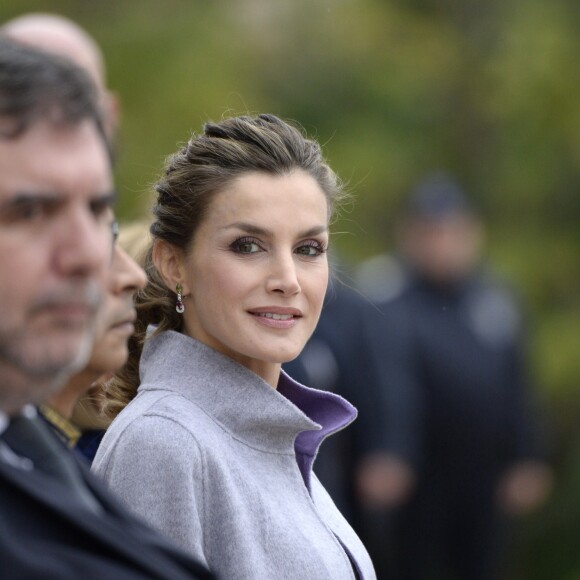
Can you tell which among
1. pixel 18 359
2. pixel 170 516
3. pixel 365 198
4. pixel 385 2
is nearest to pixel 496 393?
pixel 365 198

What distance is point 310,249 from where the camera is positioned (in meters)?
3.57

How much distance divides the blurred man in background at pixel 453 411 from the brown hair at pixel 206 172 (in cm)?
434

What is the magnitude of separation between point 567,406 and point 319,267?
23.8 feet

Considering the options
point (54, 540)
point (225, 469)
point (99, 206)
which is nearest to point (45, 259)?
point (99, 206)

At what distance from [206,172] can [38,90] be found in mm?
1394

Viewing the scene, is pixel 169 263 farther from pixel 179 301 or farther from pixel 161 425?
pixel 161 425

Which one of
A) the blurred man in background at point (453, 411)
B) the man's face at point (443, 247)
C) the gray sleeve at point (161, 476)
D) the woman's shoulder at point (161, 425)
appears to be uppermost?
the woman's shoulder at point (161, 425)

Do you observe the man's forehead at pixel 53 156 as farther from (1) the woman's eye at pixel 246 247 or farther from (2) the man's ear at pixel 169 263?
(2) the man's ear at pixel 169 263

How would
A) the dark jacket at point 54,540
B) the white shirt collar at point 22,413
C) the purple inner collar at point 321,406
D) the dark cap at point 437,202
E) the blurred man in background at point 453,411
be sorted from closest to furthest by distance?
the dark jacket at point 54,540 → the white shirt collar at point 22,413 → the purple inner collar at point 321,406 → the blurred man in background at point 453,411 → the dark cap at point 437,202

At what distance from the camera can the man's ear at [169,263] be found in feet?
11.9

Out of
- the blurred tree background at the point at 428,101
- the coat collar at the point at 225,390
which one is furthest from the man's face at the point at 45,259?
the blurred tree background at the point at 428,101

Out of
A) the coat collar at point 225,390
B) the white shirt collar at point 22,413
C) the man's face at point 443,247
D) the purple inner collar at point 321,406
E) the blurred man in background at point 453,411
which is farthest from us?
the man's face at point 443,247

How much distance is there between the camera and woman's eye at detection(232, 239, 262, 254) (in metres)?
3.50

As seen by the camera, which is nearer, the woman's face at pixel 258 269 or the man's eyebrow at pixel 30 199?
the man's eyebrow at pixel 30 199
